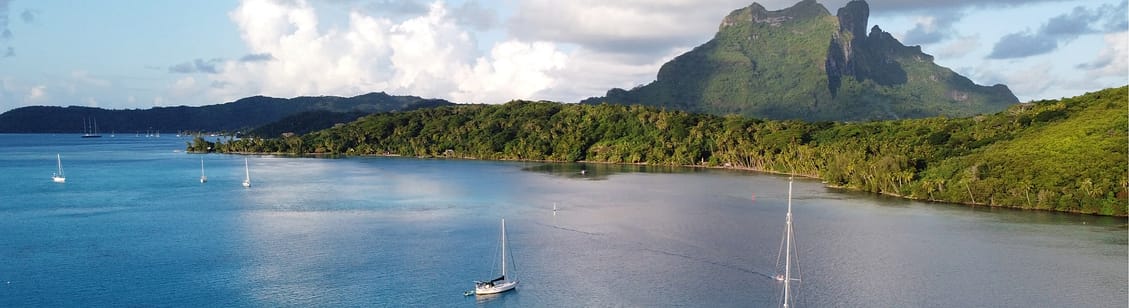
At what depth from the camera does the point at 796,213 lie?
274 ft

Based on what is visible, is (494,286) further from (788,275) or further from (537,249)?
(788,275)

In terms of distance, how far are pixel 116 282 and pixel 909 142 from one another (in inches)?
4223

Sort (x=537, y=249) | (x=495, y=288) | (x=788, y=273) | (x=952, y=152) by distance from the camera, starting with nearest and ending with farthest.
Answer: (x=788, y=273)
(x=495, y=288)
(x=537, y=249)
(x=952, y=152)

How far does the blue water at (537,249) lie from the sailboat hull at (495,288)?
0.70 metres

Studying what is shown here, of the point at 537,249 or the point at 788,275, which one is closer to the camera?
the point at 788,275

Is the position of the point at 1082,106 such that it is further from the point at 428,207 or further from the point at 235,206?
the point at 235,206

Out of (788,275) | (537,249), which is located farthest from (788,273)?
(537,249)

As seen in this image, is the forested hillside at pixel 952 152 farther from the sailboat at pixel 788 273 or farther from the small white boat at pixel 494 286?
the small white boat at pixel 494 286

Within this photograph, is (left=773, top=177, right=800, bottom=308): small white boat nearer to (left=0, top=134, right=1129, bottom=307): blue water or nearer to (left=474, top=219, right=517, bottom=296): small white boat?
(left=0, top=134, right=1129, bottom=307): blue water

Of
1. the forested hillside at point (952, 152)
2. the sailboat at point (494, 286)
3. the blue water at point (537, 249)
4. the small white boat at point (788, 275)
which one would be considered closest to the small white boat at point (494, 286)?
the sailboat at point (494, 286)

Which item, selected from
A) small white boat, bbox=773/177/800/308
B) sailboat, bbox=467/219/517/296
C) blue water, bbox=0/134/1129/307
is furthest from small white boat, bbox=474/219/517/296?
small white boat, bbox=773/177/800/308

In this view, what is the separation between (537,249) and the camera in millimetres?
61969

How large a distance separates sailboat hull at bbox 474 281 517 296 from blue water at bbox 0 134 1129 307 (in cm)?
70

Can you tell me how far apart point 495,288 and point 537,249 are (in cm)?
1404
